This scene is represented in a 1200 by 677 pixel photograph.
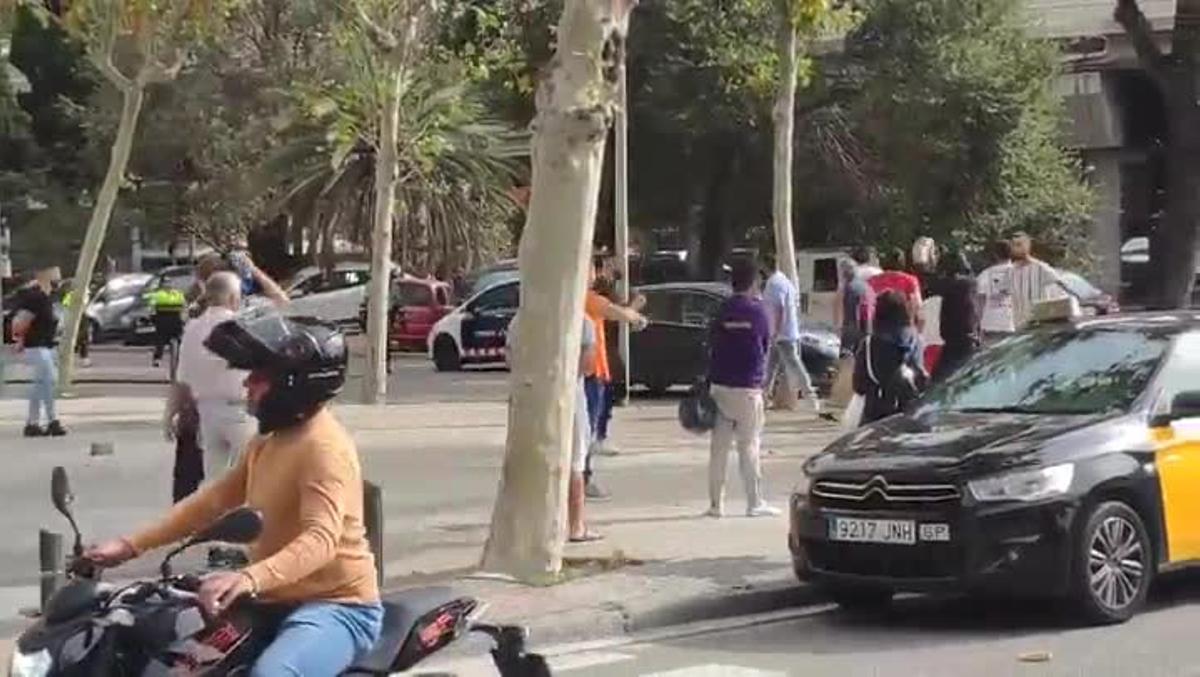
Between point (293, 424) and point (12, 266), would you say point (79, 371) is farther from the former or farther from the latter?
point (293, 424)

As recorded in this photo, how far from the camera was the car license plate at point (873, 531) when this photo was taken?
10156mm

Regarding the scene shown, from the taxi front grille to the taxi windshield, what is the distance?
1115 millimetres

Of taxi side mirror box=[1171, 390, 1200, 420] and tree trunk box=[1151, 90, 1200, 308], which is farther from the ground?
tree trunk box=[1151, 90, 1200, 308]

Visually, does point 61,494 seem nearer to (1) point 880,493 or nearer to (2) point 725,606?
(1) point 880,493

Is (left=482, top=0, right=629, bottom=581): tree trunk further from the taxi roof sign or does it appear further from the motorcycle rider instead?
the motorcycle rider

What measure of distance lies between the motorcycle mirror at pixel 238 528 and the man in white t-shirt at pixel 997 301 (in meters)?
12.4

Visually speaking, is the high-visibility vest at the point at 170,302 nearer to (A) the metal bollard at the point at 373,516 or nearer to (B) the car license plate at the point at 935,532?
(A) the metal bollard at the point at 373,516

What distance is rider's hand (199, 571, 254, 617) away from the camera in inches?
199

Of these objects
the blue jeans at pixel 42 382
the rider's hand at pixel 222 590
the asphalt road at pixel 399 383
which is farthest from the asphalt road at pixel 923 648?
the asphalt road at pixel 399 383

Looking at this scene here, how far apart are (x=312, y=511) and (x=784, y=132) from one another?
1887 cm

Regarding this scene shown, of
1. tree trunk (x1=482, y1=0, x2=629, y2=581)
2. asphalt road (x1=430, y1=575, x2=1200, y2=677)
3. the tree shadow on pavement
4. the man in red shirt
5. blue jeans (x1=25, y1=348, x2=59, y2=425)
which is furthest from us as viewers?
blue jeans (x1=25, y1=348, x2=59, y2=425)

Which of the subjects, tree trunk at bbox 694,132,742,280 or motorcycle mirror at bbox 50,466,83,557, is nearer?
motorcycle mirror at bbox 50,466,83,557

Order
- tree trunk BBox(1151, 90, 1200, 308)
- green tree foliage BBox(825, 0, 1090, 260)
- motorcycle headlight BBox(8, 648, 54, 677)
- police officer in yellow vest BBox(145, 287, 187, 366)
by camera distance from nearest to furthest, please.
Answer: motorcycle headlight BBox(8, 648, 54, 677) → tree trunk BBox(1151, 90, 1200, 308) → police officer in yellow vest BBox(145, 287, 187, 366) → green tree foliage BBox(825, 0, 1090, 260)

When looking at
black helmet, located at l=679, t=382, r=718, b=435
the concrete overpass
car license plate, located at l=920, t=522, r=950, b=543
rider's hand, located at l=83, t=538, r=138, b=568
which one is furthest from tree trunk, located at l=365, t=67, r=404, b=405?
the concrete overpass
